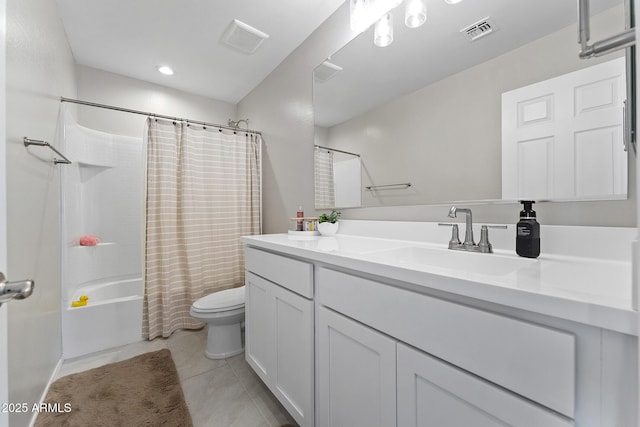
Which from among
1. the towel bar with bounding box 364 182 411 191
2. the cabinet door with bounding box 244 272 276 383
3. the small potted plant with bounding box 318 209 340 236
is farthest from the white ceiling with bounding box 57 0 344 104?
the cabinet door with bounding box 244 272 276 383

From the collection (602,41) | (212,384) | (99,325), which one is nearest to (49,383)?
(99,325)

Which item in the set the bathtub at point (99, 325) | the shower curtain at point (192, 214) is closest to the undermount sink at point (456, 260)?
the shower curtain at point (192, 214)

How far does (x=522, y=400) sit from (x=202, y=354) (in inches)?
76.1

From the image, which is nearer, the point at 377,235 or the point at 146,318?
the point at 377,235

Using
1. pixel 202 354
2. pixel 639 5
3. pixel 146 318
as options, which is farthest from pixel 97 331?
pixel 639 5

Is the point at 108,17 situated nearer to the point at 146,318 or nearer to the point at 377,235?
the point at 146,318

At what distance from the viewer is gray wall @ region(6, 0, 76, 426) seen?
1.03 m

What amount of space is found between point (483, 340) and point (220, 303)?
1671 mm

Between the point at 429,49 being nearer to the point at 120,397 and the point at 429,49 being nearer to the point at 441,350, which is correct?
A: the point at 441,350

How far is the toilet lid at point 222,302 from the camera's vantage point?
5.72 ft

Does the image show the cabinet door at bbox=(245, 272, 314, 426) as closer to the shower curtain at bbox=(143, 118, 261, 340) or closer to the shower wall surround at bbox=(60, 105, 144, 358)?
the shower curtain at bbox=(143, 118, 261, 340)

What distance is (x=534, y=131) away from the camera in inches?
36.6

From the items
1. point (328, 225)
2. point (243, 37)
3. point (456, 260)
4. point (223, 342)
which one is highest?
point (243, 37)

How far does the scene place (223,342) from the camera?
182cm
